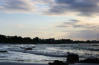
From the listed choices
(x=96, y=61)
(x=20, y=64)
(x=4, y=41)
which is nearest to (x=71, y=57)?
(x=96, y=61)

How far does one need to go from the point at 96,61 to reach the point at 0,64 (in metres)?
8.91

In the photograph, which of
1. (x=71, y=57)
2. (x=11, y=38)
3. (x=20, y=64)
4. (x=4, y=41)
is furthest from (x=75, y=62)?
(x=11, y=38)

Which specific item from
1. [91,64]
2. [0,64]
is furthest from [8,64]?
[91,64]

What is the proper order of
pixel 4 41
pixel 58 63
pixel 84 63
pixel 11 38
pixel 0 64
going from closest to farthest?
pixel 58 63
pixel 0 64
pixel 84 63
pixel 4 41
pixel 11 38

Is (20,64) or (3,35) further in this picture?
(3,35)

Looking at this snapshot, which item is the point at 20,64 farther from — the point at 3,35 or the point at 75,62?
the point at 3,35

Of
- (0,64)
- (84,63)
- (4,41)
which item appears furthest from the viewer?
(4,41)

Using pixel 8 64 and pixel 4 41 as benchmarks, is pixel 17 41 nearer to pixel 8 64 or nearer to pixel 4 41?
pixel 4 41

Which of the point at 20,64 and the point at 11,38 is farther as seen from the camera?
the point at 11,38

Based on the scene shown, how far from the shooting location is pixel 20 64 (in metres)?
21.1

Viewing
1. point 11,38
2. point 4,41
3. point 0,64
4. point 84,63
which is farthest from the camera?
point 11,38

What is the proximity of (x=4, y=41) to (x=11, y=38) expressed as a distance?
15165 mm

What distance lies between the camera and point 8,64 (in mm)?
20891

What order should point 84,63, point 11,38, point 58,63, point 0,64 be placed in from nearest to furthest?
1. point 58,63
2. point 0,64
3. point 84,63
4. point 11,38
